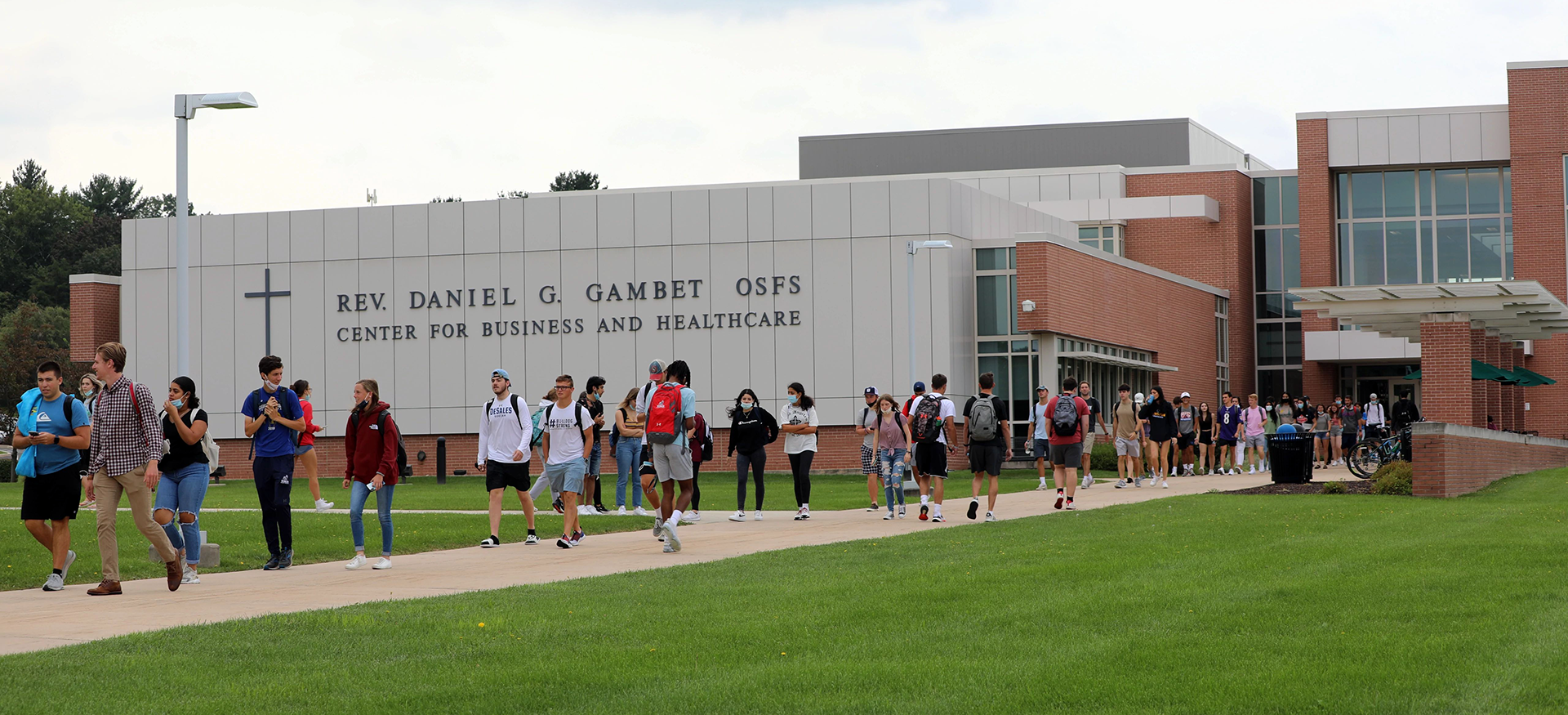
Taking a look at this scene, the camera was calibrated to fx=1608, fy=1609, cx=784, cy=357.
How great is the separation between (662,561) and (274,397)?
11.5 ft

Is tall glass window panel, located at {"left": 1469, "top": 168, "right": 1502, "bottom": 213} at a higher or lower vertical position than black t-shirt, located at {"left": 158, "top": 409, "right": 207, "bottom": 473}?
higher

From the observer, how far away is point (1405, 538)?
13594 mm

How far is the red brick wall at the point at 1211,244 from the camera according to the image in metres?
49.6

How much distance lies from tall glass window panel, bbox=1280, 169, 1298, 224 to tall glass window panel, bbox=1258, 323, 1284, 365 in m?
3.35

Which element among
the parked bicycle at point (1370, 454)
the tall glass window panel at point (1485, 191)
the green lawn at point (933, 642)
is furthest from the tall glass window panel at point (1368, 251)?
the green lawn at point (933, 642)

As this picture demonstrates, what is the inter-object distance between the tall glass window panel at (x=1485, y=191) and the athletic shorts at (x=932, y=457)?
35.4 metres

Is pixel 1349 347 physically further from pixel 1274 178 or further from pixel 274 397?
pixel 274 397

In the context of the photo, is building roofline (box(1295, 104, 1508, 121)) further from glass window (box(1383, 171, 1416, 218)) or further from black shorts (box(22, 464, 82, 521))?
black shorts (box(22, 464, 82, 521))

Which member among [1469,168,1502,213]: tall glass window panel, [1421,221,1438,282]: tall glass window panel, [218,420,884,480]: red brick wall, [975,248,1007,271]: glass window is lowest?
[218,420,884,480]: red brick wall

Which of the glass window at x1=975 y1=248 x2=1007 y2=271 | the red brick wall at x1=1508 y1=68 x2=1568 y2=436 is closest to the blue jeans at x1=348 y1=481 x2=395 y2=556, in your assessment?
the glass window at x1=975 y1=248 x2=1007 y2=271

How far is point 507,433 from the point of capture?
14844mm

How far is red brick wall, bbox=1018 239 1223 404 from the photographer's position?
121ft

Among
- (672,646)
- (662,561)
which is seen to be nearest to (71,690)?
(672,646)

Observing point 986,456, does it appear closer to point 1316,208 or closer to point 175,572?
point 175,572
